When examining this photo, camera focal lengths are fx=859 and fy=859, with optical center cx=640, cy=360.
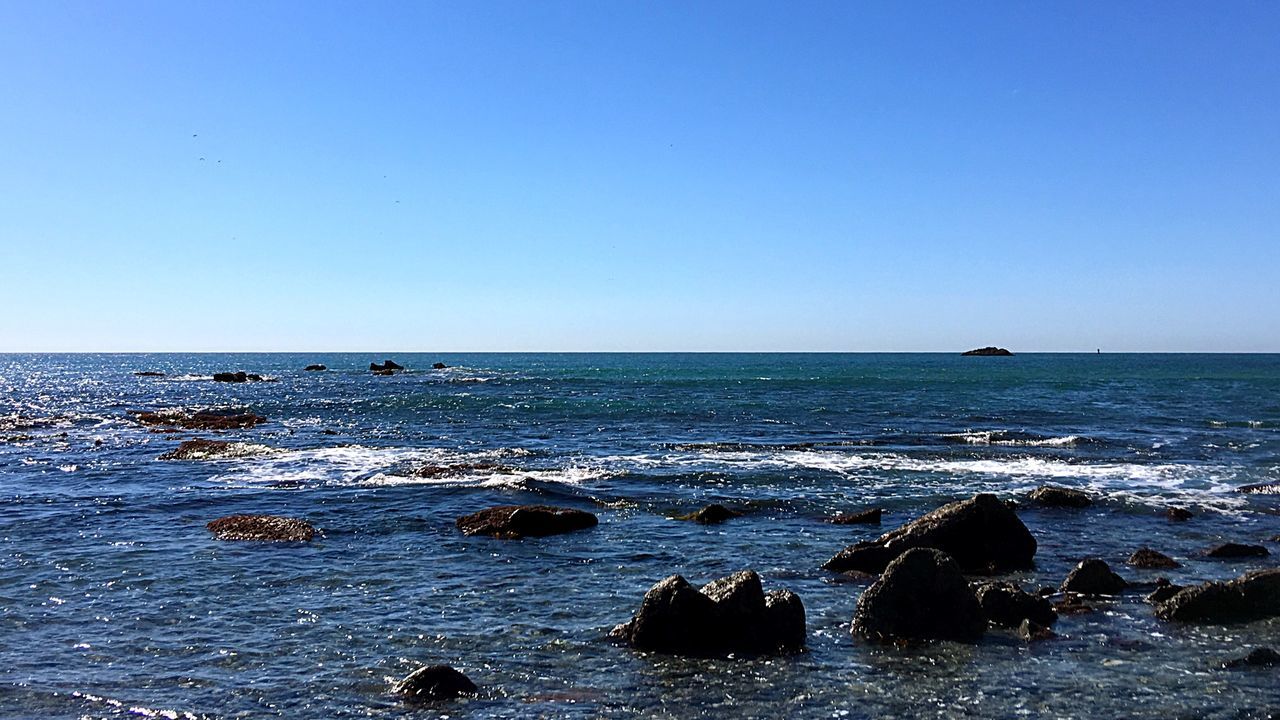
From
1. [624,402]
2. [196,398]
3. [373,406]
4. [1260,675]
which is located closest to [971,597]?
[1260,675]

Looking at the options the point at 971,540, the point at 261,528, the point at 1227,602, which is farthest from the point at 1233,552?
the point at 261,528

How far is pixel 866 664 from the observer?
495 inches

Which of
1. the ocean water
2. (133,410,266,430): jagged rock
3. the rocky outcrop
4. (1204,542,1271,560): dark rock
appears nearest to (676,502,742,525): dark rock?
the ocean water

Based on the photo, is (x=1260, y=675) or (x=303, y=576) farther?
(x=303, y=576)

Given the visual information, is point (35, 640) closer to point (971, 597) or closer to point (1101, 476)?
point (971, 597)

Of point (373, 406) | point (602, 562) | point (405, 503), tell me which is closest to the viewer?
point (602, 562)

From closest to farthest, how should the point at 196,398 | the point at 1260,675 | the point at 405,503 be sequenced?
the point at 1260,675
the point at 405,503
the point at 196,398

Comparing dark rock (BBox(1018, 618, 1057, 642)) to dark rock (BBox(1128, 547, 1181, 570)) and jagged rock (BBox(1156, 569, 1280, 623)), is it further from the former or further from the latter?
dark rock (BBox(1128, 547, 1181, 570))

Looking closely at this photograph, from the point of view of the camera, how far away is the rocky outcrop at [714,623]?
1319cm

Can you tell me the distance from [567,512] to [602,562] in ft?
13.2

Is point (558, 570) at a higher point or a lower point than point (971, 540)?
lower

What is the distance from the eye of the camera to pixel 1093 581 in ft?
53.1

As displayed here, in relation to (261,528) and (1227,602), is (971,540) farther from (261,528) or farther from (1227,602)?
(261,528)

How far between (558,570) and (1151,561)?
12780 millimetres
